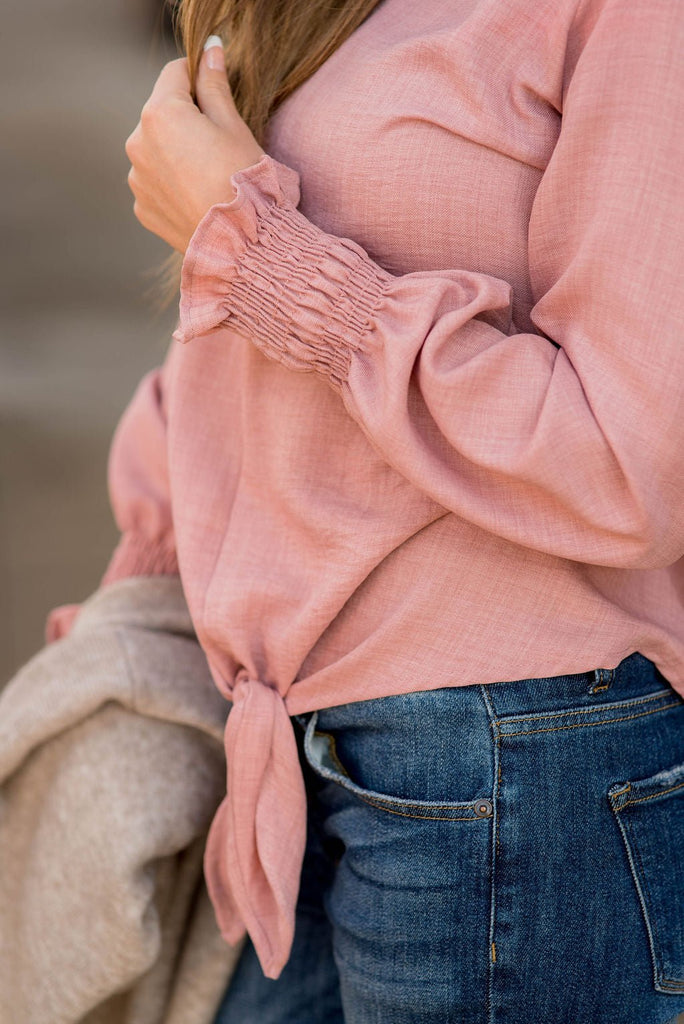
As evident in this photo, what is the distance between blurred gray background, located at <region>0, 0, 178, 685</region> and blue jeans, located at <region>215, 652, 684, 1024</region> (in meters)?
1.27

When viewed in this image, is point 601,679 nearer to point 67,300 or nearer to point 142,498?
point 142,498

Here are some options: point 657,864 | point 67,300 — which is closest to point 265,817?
point 657,864

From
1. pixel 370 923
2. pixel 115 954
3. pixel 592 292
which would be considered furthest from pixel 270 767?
pixel 592 292

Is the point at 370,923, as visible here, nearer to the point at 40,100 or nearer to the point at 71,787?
the point at 71,787

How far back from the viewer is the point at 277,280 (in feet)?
2.56

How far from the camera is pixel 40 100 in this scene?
71.4 inches

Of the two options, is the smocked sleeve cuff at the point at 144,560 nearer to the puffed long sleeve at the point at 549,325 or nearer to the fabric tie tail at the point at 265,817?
the fabric tie tail at the point at 265,817

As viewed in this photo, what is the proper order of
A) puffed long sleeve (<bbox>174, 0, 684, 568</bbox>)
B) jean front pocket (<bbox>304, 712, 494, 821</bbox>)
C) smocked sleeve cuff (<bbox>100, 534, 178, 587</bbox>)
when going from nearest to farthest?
1. puffed long sleeve (<bbox>174, 0, 684, 568</bbox>)
2. jean front pocket (<bbox>304, 712, 494, 821</bbox>)
3. smocked sleeve cuff (<bbox>100, 534, 178, 587</bbox>)

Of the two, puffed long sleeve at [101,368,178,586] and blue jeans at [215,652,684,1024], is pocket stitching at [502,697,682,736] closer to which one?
blue jeans at [215,652,684,1024]

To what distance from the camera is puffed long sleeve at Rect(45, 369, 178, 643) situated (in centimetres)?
125

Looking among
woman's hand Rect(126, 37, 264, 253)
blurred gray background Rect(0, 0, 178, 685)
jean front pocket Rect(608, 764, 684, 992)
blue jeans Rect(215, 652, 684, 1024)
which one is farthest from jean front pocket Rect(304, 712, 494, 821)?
blurred gray background Rect(0, 0, 178, 685)

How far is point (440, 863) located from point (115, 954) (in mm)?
392

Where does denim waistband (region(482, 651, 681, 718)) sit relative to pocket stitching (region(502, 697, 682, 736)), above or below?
above

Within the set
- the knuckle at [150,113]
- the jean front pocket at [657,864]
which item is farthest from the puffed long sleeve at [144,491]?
the jean front pocket at [657,864]
